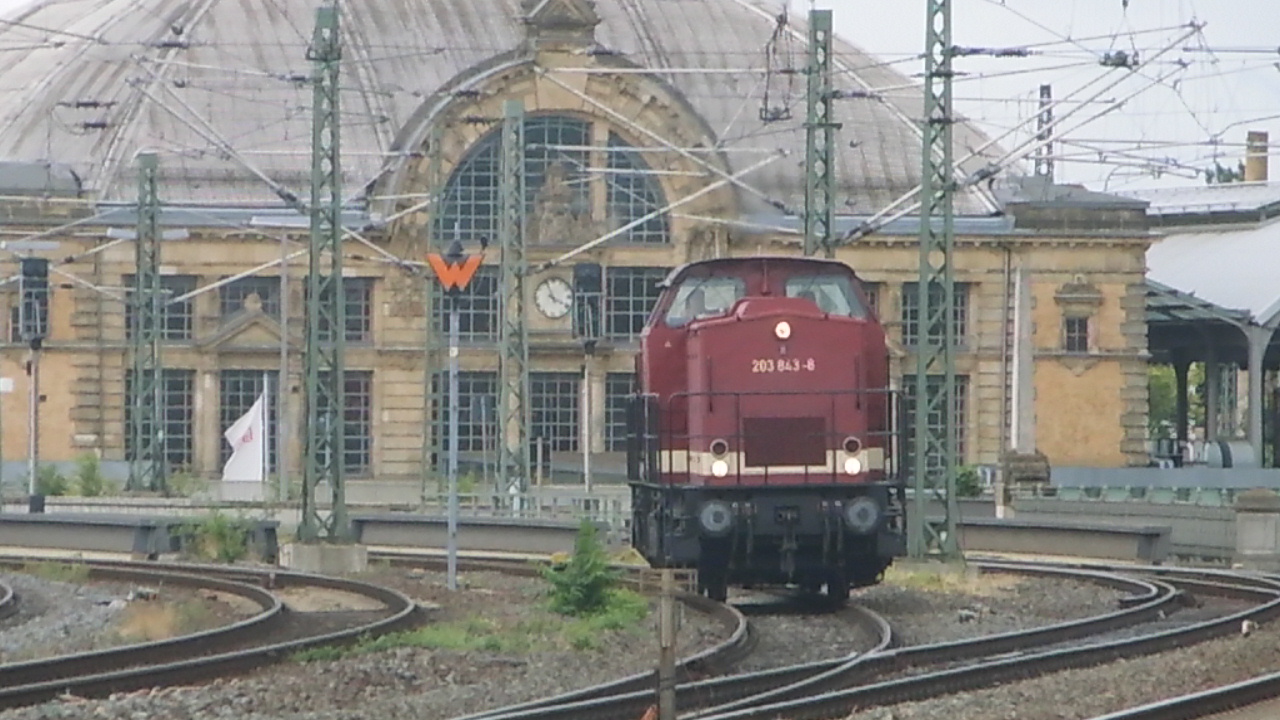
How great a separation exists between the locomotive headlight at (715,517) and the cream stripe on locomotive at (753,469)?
1.67ft

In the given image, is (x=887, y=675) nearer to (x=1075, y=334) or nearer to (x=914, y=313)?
(x=914, y=313)

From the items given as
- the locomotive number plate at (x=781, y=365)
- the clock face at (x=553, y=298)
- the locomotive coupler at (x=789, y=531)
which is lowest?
the locomotive coupler at (x=789, y=531)

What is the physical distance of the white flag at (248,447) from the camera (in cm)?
6738

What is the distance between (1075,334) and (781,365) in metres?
57.6

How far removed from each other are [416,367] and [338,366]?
42348 millimetres

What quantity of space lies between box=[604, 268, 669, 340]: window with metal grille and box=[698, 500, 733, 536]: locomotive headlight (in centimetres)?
5452

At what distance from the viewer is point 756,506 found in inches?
1102

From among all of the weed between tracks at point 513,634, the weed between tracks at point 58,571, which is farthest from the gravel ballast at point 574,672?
the weed between tracks at point 58,571

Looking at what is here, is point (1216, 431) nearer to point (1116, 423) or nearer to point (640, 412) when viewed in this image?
point (1116, 423)

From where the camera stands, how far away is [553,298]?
82.7 metres

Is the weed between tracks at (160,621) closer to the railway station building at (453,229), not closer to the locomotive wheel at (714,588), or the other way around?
the locomotive wheel at (714,588)

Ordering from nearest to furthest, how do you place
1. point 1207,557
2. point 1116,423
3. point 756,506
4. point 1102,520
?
point 756,506 → point 1207,557 → point 1102,520 → point 1116,423

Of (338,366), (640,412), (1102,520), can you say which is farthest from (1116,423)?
(640,412)

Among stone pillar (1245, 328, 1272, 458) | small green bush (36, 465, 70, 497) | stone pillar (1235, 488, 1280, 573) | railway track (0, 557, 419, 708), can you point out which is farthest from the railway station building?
railway track (0, 557, 419, 708)
